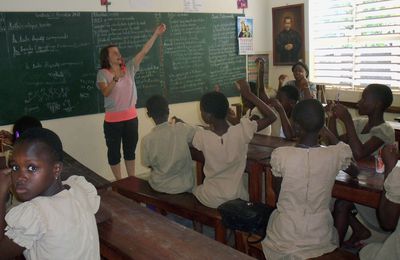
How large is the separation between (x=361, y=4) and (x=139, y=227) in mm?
4375

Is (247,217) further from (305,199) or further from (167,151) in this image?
(167,151)

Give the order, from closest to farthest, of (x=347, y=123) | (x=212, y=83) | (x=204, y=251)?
(x=204, y=251), (x=347, y=123), (x=212, y=83)

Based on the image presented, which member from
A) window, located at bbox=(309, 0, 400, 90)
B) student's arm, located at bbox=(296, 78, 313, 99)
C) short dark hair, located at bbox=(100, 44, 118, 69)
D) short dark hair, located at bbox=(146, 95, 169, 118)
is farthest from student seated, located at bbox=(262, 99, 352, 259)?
window, located at bbox=(309, 0, 400, 90)

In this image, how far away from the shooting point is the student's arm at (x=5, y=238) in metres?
1.41

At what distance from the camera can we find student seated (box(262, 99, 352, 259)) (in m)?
2.00

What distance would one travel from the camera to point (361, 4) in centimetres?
504

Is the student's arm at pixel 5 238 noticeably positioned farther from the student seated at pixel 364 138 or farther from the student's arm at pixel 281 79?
the student's arm at pixel 281 79

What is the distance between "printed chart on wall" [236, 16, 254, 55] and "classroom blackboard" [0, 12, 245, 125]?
107 millimetres

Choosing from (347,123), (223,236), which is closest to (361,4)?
(347,123)

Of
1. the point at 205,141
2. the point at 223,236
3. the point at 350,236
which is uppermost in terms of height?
the point at 205,141

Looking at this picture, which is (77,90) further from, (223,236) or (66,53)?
(223,236)

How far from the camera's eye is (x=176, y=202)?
9.10 feet

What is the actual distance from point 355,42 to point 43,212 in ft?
15.6

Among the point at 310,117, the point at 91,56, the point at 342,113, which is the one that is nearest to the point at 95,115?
the point at 91,56
